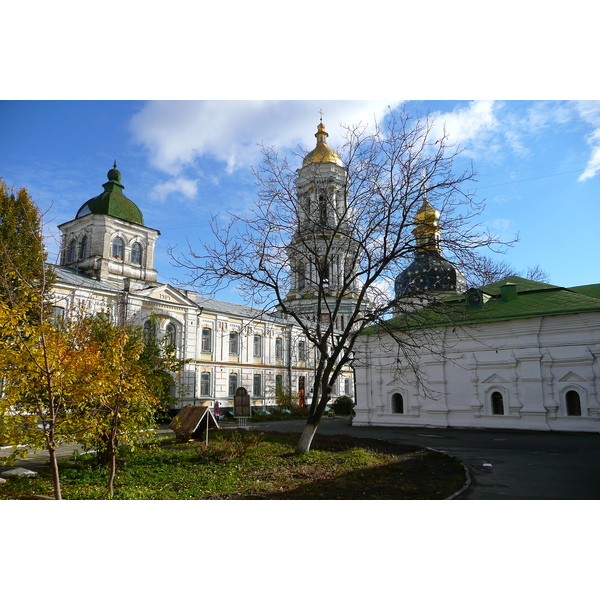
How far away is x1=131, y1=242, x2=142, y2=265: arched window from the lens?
3568 centimetres

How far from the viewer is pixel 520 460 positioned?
11.5m

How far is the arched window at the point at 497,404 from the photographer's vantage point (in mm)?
20594

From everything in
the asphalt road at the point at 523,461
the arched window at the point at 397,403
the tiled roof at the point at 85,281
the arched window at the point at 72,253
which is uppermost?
the arched window at the point at 72,253

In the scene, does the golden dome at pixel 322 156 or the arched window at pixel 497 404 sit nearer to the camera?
the golden dome at pixel 322 156

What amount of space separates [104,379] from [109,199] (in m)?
31.4

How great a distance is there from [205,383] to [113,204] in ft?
50.5

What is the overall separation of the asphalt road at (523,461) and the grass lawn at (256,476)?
655mm

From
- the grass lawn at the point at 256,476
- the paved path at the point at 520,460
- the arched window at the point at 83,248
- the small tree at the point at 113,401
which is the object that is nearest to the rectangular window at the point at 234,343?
the arched window at the point at 83,248

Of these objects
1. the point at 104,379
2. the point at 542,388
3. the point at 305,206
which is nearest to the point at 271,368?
the point at 542,388

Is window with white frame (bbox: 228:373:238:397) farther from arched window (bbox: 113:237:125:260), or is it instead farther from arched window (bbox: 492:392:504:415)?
arched window (bbox: 492:392:504:415)

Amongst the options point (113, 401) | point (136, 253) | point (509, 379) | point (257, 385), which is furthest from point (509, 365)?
point (136, 253)

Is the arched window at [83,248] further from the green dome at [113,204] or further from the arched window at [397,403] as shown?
the arched window at [397,403]

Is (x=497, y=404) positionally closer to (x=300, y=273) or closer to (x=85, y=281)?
(x=300, y=273)

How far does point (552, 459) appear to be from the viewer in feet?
38.1
